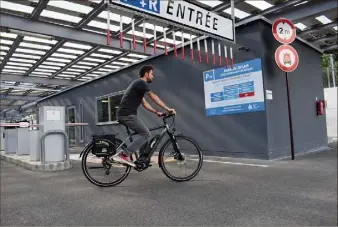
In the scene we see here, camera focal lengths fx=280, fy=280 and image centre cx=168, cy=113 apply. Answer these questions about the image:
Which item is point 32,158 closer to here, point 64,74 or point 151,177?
point 151,177

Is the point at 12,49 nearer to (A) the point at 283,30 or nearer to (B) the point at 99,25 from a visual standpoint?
(B) the point at 99,25

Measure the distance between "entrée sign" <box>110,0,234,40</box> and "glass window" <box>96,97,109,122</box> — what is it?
763cm

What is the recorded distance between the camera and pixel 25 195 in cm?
393

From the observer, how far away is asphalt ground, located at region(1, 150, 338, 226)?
269 centimetres

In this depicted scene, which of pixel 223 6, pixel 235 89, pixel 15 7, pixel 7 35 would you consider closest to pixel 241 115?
pixel 235 89

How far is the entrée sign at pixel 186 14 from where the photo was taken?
3671 millimetres

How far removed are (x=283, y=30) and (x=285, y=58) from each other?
0.60 meters

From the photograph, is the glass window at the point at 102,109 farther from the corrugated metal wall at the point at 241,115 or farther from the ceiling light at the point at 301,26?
the ceiling light at the point at 301,26

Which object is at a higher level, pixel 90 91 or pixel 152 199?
pixel 90 91

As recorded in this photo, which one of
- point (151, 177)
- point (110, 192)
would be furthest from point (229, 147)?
point (110, 192)

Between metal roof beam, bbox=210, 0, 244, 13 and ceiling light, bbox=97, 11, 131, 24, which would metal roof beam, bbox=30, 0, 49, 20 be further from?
metal roof beam, bbox=210, 0, 244, 13

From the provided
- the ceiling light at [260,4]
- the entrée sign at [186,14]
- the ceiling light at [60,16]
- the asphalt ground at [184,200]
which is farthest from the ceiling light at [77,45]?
the entrée sign at [186,14]

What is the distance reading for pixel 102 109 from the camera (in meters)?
12.1

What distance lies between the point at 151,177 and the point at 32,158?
432 cm
